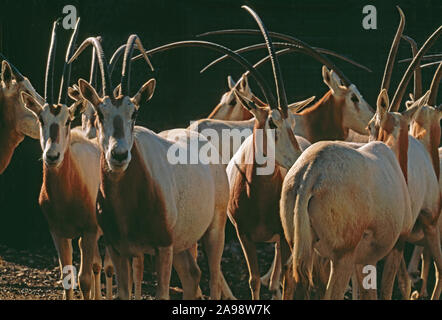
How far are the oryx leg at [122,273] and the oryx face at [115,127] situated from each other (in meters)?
0.73

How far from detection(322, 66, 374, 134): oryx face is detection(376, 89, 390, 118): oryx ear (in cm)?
241

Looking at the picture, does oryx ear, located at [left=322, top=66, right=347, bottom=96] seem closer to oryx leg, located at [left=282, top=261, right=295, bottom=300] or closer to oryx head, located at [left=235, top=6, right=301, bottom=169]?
oryx head, located at [left=235, top=6, right=301, bottom=169]

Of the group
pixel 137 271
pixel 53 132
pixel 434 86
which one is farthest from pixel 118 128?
pixel 434 86

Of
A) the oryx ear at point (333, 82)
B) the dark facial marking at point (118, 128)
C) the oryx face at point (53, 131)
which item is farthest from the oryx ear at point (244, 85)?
the dark facial marking at point (118, 128)

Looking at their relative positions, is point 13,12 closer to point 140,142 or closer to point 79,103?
point 79,103

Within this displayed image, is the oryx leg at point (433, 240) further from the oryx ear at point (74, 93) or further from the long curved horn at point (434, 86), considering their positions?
the oryx ear at point (74, 93)

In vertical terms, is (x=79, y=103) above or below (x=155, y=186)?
above

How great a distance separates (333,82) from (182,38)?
311 cm

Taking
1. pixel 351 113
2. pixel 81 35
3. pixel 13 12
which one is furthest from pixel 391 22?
pixel 13 12

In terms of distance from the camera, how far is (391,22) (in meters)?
13.0

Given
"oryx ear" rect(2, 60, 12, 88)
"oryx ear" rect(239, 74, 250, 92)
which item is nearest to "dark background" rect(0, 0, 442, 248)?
"oryx ear" rect(239, 74, 250, 92)

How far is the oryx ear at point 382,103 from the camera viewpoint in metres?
7.88

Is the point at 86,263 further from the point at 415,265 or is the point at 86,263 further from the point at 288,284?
the point at 415,265
